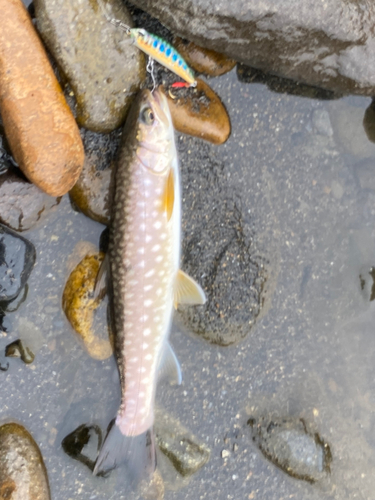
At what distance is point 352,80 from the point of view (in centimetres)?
293

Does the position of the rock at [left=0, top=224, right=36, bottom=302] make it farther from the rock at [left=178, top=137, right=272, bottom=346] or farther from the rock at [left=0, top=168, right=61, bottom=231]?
the rock at [left=178, top=137, right=272, bottom=346]

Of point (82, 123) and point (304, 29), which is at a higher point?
point (304, 29)

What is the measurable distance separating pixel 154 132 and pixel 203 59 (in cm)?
74

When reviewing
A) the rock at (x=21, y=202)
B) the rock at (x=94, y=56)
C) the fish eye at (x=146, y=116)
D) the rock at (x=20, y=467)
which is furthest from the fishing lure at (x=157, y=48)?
the rock at (x=20, y=467)

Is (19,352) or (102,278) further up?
(102,278)

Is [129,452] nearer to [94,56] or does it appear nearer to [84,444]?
[84,444]

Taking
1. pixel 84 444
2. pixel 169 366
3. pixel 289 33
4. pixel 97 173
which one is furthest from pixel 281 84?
pixel 84 444

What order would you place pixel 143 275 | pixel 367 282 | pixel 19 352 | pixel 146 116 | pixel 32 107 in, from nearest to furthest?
pixel 32 107
pixel 146 116
pixel 143 275
pixel 19 352
pixel 367 282

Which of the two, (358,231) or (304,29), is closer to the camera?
(304,29)

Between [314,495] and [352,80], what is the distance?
3.13 m

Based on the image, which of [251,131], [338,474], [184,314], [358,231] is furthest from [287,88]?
[338,474]

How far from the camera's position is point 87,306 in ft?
9.59

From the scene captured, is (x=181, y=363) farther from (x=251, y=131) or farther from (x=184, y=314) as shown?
(x=251, y=131)

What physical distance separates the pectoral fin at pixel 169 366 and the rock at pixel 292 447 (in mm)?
697
